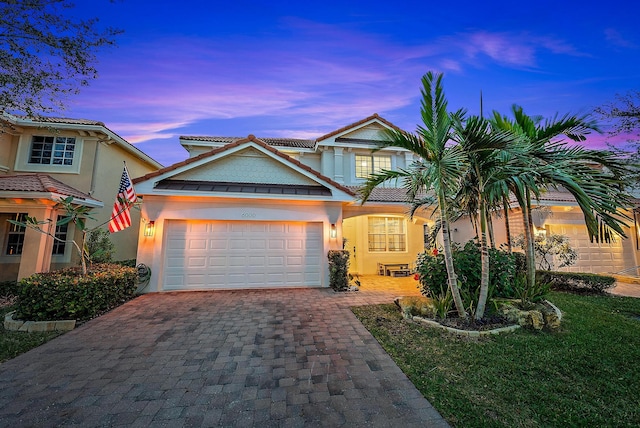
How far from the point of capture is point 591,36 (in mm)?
9625

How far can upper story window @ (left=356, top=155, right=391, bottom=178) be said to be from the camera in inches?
507

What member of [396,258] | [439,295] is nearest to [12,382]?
[439,295]

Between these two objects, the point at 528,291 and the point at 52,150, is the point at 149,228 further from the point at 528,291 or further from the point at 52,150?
the point at 528,291

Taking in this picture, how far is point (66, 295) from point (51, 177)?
7.29 m

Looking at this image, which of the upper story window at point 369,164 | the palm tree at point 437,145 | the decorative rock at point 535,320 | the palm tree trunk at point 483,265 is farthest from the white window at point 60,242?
the decorative rock at point 535,320

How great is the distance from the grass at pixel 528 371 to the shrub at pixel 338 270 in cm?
294

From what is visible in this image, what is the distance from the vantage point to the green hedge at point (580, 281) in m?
7.68

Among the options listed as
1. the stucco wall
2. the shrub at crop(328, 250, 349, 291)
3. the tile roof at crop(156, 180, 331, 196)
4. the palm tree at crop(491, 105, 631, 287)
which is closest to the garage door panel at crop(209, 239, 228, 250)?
the stucco wall

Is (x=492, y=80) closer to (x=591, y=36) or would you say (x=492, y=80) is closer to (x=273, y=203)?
(x=591, y=36)

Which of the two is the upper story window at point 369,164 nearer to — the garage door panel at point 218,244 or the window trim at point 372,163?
the window trim at point 372,163

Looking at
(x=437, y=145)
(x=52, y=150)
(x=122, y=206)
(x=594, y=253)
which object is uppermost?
(x=52, y=150)

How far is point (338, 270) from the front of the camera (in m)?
8.45

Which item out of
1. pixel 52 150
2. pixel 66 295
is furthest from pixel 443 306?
pixel 52 150

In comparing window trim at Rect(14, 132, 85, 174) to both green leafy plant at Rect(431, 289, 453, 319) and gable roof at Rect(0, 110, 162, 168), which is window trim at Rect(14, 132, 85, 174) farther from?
green leafy plant at Rect(431, 289, 453, 319)
